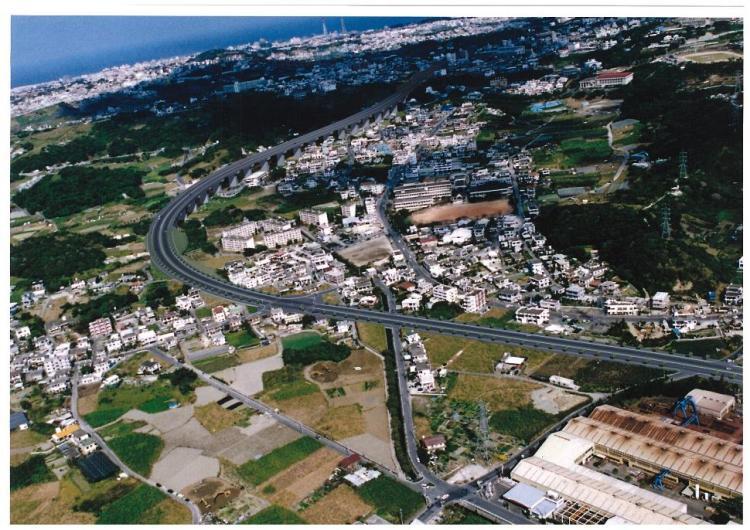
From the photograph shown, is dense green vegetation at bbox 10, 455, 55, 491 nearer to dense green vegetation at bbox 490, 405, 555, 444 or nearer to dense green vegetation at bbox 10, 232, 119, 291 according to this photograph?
dense green vegetation at bbox 490, 405, 555, 444

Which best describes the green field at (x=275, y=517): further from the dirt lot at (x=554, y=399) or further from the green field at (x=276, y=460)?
the dirt lot at (x=554, y=399)

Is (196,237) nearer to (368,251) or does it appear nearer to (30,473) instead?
(368,251)

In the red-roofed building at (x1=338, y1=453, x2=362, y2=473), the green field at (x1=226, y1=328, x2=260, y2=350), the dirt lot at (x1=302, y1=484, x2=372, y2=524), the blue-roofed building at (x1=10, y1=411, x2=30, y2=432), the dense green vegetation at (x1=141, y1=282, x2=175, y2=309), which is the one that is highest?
the dense green vegetation at (x1=141, y1=282, x2=175, y2=309)

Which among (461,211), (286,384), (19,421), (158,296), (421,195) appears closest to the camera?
(19,421)

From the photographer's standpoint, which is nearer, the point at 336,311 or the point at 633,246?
the point at 336,311

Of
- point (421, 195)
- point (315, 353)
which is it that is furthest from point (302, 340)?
point (421, 195)

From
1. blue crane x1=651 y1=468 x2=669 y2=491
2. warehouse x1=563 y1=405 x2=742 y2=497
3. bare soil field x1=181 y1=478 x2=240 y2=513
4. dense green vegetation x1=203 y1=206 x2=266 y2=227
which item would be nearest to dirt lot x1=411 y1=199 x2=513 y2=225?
dense green vegetation x1=203 y1=206 x2=266 y2=227
